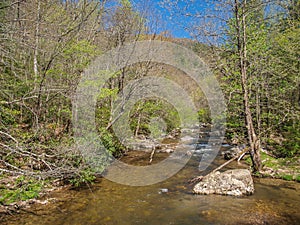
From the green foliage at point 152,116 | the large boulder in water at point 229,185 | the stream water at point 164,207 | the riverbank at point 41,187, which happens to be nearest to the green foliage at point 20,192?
the riverbank at point 41,187

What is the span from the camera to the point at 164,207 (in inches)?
243

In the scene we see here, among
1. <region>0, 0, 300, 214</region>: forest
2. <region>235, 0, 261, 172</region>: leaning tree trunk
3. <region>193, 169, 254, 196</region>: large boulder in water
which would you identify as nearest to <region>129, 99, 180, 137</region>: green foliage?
<region>0, 0, 300, 214</region>: forest

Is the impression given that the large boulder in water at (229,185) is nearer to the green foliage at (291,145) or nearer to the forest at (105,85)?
the forest at (105,85)

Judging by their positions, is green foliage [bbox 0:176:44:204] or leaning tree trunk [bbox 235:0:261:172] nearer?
green foliage [bbox 0:176:44:204]

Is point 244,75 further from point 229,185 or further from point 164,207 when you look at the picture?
point 164,207

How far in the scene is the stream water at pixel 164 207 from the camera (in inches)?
211

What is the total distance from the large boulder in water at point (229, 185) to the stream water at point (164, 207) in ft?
0.79

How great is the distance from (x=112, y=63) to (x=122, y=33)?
2.46 meters

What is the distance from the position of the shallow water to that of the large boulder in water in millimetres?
242

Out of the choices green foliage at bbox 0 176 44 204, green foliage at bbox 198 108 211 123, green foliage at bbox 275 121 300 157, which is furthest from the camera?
green foliage at bbox 198 108 211 123

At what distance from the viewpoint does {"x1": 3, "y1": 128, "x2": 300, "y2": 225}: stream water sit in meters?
5.36

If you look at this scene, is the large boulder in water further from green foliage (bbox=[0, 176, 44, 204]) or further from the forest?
green foliage (bbox=[0, 176, 44, 204])

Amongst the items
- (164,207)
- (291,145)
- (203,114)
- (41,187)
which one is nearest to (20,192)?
(41,187)

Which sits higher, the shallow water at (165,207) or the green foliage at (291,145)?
the green foliage at (291,145)
